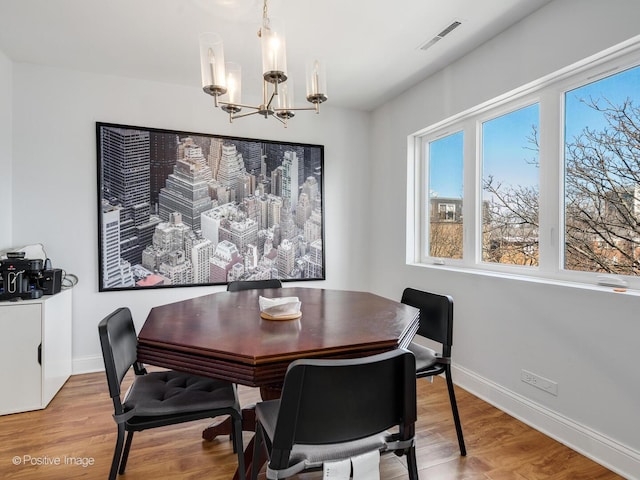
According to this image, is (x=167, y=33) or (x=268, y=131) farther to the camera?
(x=268, y=131)

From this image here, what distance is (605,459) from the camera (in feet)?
5.95

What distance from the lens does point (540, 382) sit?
217 cm

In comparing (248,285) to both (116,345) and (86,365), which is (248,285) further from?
(86,365)

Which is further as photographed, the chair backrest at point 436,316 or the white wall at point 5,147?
the white wall at point 5,147

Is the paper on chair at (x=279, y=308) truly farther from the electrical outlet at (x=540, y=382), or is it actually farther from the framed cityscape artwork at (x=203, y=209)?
the framed cityscape artwork at (x=203, y=209)

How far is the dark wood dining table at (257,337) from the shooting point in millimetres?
1153

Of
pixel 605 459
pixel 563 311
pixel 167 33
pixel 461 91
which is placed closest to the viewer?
pixel 605 459

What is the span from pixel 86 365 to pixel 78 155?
179 centimetres

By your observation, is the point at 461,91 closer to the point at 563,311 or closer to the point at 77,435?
the point at 563,311

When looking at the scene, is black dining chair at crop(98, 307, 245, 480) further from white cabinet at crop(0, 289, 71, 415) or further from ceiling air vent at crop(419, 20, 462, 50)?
ceiling air vent at crop(419, 20, 462, 50)

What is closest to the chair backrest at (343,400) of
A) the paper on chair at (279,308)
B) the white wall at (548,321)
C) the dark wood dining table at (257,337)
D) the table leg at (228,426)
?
the dark wood dining table at (257,337)

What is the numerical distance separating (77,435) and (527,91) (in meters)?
3.53

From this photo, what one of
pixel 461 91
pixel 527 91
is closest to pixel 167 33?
pixel 461 91

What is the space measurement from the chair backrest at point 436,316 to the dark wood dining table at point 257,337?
0.27 meters
